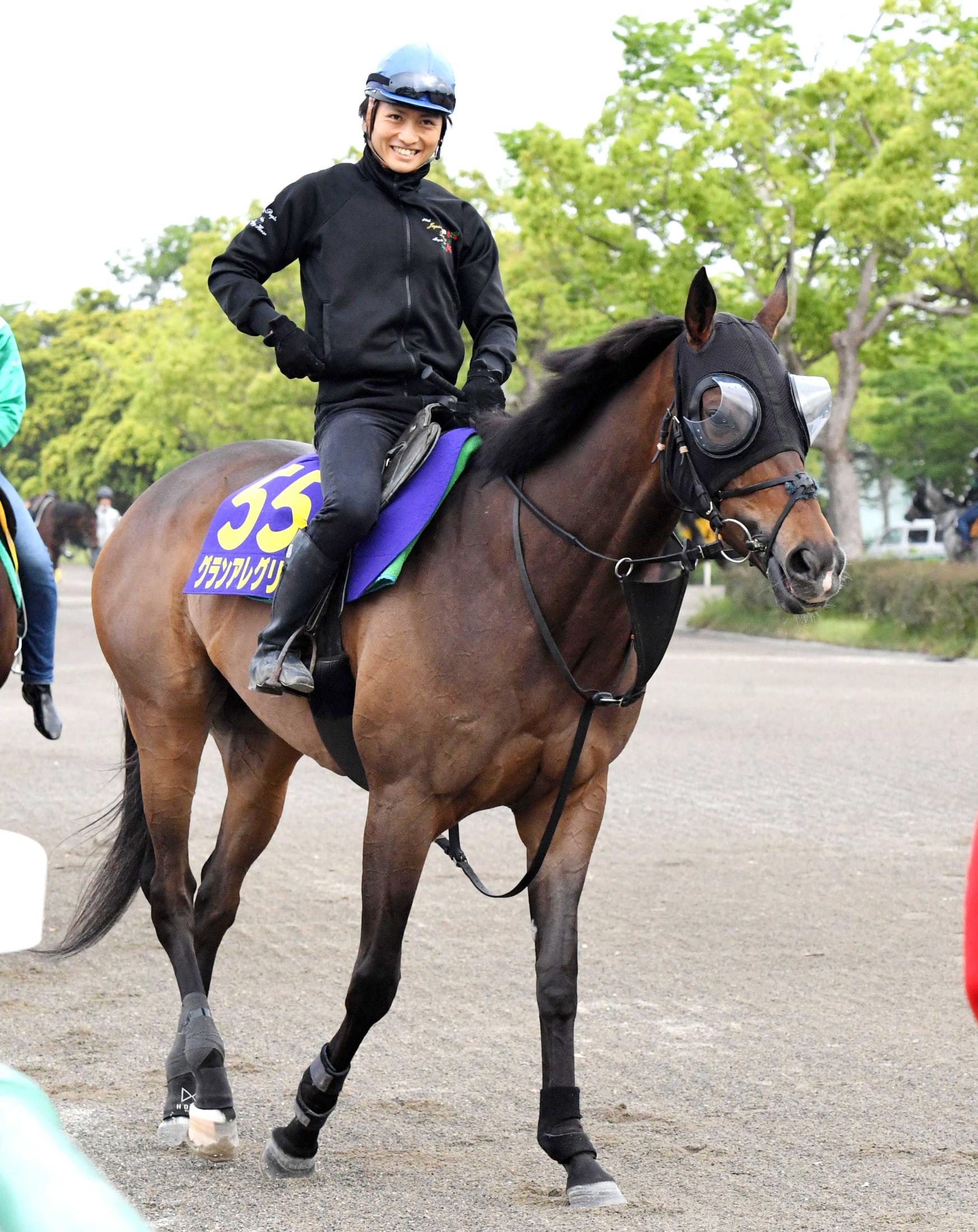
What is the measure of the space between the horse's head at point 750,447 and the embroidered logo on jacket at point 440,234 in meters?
1.01

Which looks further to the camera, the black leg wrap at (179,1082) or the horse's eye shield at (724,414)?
the black leg wrap at (179,1082)

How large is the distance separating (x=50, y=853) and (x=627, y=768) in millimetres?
4547

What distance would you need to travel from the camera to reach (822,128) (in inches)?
1119

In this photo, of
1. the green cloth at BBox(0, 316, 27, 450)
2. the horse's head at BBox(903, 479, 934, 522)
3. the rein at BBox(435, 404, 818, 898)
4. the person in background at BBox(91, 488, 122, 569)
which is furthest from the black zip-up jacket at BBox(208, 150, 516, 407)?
the horse's head at BBox(903, 479, 934, 522)

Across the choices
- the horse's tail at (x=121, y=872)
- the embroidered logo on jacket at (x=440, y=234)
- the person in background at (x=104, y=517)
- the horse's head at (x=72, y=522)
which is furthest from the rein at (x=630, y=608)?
the person in background at (x=104, y=517)

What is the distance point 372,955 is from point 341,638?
86 centimetres

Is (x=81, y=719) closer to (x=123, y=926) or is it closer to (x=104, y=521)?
(x=123, y=926)

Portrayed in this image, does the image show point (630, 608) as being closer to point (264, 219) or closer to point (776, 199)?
point (264, 219)

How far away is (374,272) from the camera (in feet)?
15.6

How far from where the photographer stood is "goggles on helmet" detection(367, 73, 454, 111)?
465cm

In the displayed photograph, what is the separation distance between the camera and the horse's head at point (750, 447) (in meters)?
3.79

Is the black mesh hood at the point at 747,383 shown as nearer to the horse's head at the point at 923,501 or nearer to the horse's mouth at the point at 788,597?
the horse's mouth at the point at 788,597

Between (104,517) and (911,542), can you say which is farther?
(911,542)

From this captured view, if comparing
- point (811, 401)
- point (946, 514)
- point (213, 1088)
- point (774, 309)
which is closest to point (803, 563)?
point (811, 401)
